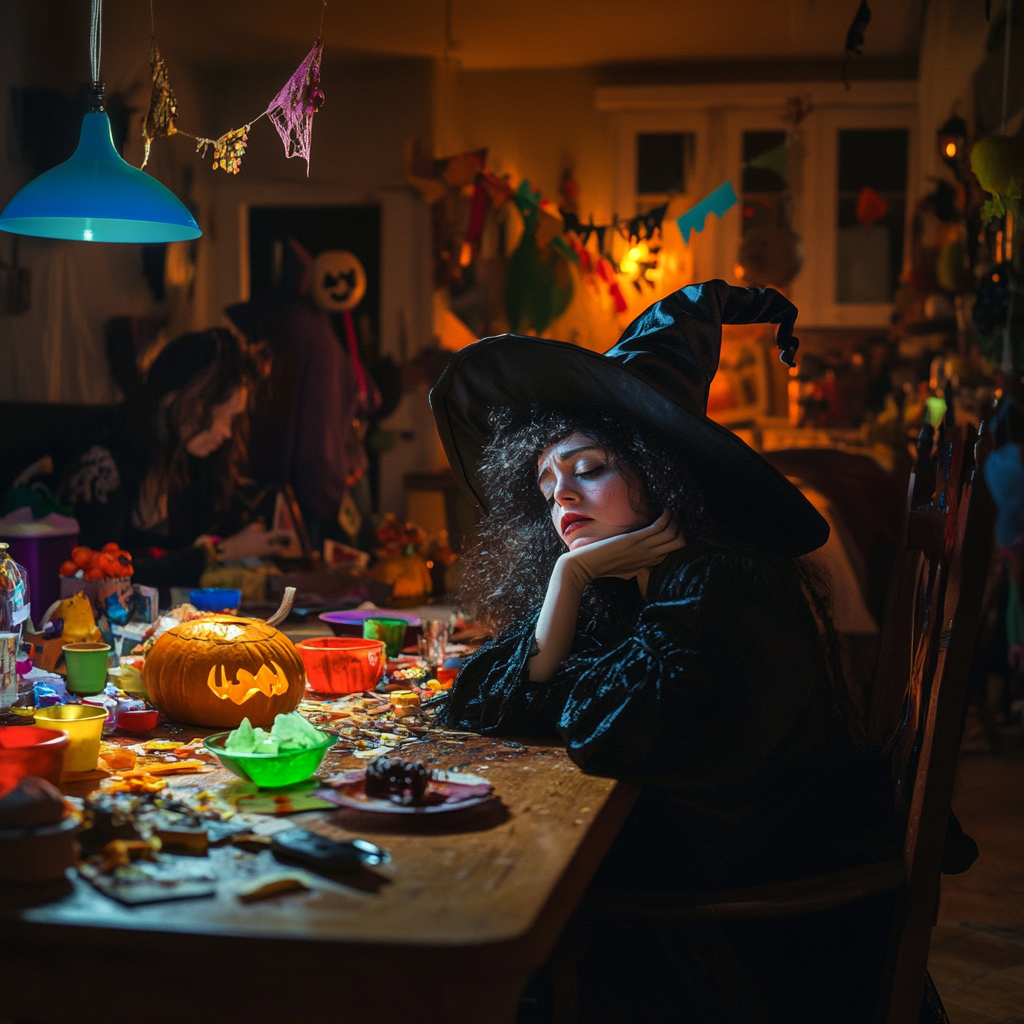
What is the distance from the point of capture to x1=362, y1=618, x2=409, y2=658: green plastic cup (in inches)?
90.9

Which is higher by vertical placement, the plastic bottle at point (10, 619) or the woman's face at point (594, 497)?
the woman's face at point (594, 497)

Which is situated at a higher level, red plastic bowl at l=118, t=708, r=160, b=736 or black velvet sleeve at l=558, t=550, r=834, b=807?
black velvet sleeve at l=558, t=550, r=834, b=807

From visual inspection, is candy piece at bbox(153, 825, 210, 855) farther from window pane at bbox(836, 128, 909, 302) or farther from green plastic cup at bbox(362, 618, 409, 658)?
window pane at bbox(836, 128, 909, 302)

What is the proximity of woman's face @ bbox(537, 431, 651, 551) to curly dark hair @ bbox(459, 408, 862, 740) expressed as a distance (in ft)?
0.05

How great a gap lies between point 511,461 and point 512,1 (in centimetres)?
461

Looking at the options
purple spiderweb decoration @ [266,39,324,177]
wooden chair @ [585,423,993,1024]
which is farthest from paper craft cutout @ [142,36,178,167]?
wooden chair @ [585,423,993,1024]

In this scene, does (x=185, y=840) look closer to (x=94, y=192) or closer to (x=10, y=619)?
(x=10, y=619)

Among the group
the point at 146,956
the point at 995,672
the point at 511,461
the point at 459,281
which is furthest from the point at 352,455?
the point at 146,956

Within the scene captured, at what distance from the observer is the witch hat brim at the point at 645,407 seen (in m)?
1.71

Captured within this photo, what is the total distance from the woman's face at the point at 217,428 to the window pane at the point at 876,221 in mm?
4007

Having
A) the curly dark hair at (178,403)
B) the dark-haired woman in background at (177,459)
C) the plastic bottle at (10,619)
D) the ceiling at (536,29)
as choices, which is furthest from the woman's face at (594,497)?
the ceiling at (536,29)

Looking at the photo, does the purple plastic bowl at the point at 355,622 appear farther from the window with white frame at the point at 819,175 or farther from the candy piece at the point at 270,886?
the window with white frame at the point at 819,175

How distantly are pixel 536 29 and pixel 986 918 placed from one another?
5.07 m

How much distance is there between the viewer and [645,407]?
174cm
